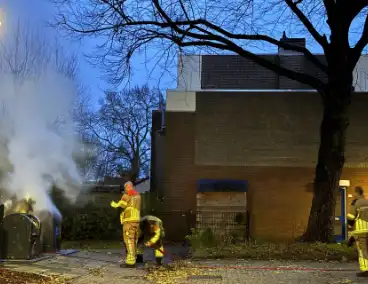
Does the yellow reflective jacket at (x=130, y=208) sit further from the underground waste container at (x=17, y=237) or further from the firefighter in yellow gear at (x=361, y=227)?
Answer: the firefighter in yellow gear at (x=361, y=227)

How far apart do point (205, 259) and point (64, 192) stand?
396 inches

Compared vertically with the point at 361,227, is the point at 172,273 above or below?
below

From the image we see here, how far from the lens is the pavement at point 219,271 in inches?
361

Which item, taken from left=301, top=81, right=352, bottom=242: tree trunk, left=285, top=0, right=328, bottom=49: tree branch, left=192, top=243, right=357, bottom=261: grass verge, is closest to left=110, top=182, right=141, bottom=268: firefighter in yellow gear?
left=192, top=243, right=357, bottom=261: grass verge

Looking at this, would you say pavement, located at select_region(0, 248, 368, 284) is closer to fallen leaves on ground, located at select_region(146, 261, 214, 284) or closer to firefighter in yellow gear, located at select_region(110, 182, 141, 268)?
fallen leaves on ground, located at select_region(146, 261, 214, 284)

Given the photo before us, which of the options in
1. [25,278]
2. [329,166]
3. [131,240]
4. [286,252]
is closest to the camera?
[25,278]

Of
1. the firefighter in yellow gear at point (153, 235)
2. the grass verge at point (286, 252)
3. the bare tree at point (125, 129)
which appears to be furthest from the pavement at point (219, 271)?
the bare tree at point (125, 129)

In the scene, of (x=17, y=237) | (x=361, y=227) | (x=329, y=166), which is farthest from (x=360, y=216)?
(x=17, y=237)

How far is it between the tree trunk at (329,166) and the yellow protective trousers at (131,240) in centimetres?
508

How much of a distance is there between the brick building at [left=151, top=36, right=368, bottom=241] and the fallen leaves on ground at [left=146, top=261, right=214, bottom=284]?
729 cm

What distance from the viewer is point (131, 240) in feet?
35.7

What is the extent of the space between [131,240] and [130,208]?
688mm

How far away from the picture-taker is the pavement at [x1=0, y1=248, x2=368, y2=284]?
9180 millimetres

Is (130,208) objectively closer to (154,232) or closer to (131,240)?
(131,240)
